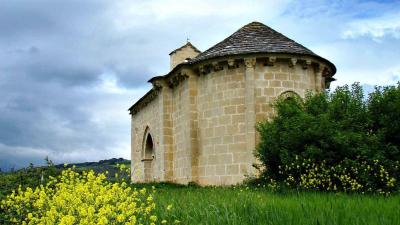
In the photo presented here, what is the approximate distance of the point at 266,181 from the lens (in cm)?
1456

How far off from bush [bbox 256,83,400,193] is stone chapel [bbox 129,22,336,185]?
3503 millimetres

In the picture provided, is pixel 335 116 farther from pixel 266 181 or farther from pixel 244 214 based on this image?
pixel 244 214

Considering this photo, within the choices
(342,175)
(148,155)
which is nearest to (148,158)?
(148,155)

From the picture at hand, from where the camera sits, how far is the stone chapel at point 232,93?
742 inches

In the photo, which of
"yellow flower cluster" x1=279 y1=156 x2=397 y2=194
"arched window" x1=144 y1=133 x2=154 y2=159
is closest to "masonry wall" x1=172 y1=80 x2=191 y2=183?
"arched window" x1=144 y1=133 x2=154 y2=159

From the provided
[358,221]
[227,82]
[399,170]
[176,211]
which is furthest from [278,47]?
[358,221]

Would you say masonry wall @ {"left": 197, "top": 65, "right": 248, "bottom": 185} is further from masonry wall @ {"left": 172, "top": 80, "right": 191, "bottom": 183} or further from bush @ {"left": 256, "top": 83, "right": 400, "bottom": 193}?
bush @ {"left": 256, "top": 83, "right": 400, "bottom": 193}

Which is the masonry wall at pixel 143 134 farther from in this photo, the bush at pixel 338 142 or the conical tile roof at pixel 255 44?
the bush at pixel 338 142

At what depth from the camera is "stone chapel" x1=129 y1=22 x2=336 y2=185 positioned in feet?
61.9

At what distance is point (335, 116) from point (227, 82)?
6348 mm

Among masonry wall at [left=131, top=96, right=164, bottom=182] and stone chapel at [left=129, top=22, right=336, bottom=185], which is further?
masonry wall at [left=131, top=96, right=164, bottom=182]

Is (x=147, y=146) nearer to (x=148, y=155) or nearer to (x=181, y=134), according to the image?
(x=148, y=155)

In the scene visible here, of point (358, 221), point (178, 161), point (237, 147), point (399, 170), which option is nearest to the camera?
point (358, 221)

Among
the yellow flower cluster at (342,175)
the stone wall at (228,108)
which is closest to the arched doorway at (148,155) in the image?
the stone wall at (228,108)
